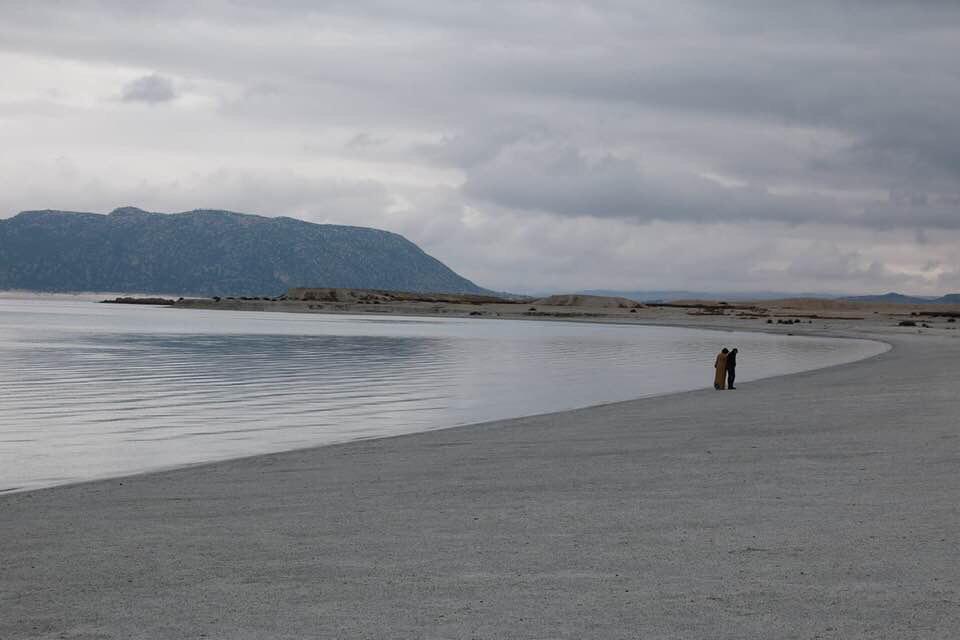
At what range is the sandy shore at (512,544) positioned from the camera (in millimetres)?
7031

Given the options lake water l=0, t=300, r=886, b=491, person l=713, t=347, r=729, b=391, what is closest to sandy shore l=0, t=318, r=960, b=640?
lake water l=0, t=300, r=886, b=491

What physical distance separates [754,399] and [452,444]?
10.3m

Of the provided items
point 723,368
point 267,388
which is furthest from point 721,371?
point 267,388

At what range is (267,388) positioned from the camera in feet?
96.2

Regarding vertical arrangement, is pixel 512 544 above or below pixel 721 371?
below

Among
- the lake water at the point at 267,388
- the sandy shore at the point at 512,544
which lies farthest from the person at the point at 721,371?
the sandy shore at the point at 512,544

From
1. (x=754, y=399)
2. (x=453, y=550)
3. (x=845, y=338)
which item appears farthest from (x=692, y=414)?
(x=845, y=338)

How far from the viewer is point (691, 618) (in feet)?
22.8

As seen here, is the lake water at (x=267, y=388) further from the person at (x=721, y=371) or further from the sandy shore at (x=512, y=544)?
the sandy shore at (x=512, y=544)

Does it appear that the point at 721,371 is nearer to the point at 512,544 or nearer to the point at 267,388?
the point at 267,388

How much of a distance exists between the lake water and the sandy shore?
3507 mm

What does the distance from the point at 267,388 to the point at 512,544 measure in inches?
832

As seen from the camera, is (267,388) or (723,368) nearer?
(723,368)

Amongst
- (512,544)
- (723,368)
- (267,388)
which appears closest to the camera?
(512,544)
